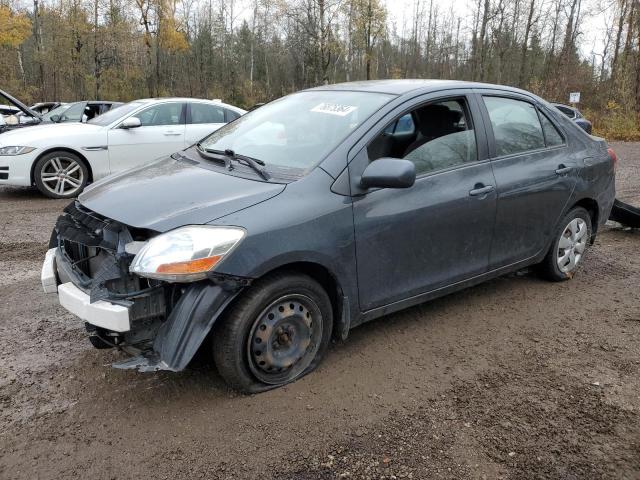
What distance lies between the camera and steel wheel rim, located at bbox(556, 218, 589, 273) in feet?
15.4

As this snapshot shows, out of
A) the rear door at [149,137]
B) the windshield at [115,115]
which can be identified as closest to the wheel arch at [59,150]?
the rear door at [149,137]

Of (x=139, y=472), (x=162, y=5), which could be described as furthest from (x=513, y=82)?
(x=139, y=472)

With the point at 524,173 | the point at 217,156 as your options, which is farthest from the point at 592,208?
the point at 217,156

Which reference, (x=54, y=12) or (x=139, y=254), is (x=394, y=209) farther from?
(x=54, y=12)

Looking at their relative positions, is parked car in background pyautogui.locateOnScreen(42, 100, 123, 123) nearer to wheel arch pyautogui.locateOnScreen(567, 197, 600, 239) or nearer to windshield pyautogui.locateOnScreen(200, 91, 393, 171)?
windshield pyautogui.locateOnScreen(200, 91, 393, 171)

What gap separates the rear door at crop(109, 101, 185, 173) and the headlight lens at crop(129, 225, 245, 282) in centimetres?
606

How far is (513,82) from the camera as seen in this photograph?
1662 inches

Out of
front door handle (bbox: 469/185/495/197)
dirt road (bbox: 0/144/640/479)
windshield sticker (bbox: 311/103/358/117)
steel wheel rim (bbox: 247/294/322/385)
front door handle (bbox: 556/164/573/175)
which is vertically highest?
windshield sticker (bbox: 311/103/358/117)

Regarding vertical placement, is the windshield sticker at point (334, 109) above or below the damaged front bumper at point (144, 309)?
above

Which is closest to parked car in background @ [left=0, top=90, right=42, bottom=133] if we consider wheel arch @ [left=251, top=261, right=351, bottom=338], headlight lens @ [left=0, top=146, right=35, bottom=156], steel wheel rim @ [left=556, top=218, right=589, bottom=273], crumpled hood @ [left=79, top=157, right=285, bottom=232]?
headlight lens @ [left=0, top=146, right=35, bottom=156]

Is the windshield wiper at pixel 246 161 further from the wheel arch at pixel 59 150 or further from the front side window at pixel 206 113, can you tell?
the front side window at pixel 206 113

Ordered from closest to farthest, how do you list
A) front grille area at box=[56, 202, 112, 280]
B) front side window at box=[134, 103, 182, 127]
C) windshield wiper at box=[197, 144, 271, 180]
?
front grille area at box=[56, 202, 112, 280]
windshield wiper at box=[197, 144, 271, 180]
front side window at box=[134, 103, 182, 127]

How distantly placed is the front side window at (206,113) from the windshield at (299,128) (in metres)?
5.58

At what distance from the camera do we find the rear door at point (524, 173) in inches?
157
